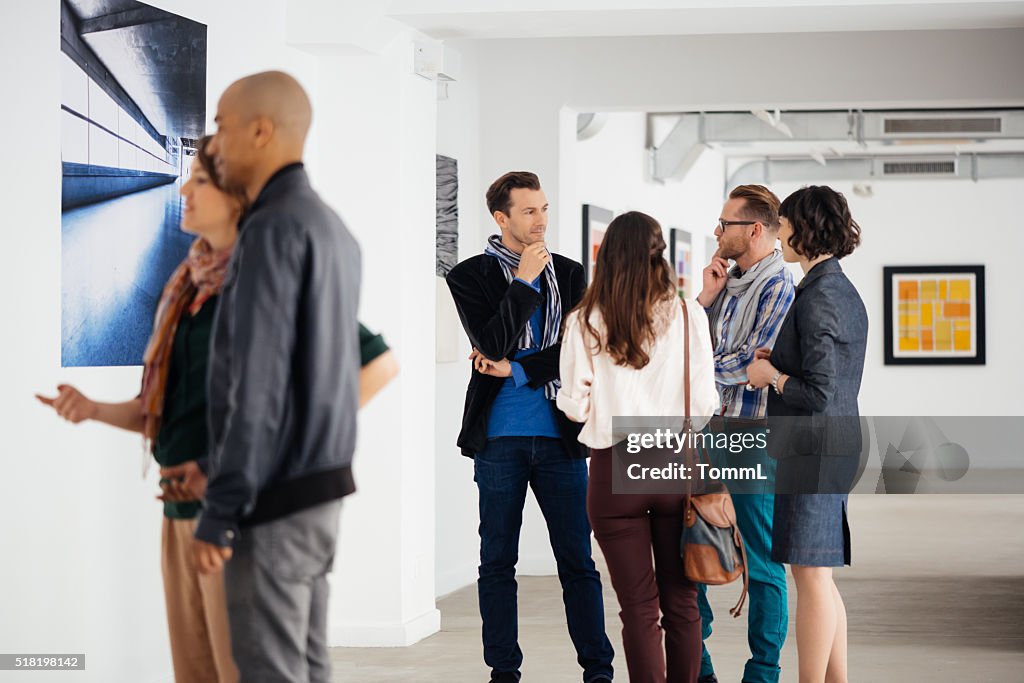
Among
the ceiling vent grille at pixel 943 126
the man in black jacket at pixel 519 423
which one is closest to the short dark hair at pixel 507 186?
the man in black jacket at pixel 519 423

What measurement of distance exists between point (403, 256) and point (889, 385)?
9.83m

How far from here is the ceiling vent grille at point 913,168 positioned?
12523 mm

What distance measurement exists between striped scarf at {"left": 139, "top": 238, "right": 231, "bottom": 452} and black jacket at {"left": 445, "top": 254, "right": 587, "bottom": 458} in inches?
63.1

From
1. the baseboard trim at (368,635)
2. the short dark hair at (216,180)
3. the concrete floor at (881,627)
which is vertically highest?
the short dark hair at (216,180)

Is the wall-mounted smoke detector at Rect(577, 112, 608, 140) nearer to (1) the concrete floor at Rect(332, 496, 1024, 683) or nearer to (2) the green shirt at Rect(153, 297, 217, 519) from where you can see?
(1) the concrete floor at Rect(332, 496, 1024, 683)

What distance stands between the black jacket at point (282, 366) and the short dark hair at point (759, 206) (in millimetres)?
2096

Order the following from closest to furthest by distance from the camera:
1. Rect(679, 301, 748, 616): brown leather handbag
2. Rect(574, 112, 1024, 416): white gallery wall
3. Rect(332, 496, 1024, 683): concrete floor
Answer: Rect(679, 301, 748, 616): brown leather handbag < Rect(332, 496, 1024, 683): concrete floor < Rect(574, 112, 1024, 416): white gallery wall

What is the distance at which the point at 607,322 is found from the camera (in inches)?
135

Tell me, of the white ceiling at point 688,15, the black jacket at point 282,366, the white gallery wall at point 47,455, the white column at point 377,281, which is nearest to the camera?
the black jacket at point 282,366

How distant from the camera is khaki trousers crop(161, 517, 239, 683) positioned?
2.34m

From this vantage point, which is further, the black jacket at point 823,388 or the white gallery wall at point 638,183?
the white gallery wall at point 638,183

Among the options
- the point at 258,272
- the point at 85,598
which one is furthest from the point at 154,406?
the point at 85,598

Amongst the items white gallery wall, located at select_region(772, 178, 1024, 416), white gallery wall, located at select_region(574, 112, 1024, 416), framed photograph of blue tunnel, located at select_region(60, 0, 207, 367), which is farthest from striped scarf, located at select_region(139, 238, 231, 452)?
white gallery wall, located at select_region(772, 178, 1024, 416)

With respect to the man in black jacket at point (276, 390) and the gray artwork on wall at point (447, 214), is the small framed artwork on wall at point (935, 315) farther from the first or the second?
the man in black jacket at point (276, 390)
